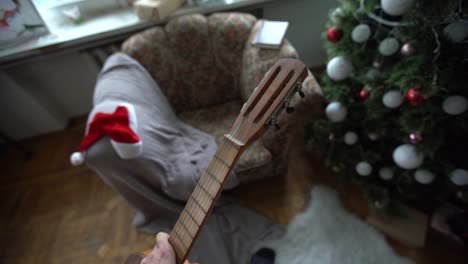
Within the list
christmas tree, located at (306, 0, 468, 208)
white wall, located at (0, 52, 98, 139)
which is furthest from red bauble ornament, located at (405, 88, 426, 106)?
white wall, located at (0, 52, 98, 139)

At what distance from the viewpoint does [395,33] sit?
2.42 ft

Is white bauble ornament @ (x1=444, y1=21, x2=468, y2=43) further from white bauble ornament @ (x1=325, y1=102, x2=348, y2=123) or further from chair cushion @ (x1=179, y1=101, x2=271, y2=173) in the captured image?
chair cushion @ (x1=179, y1=101, x2=271, y2=173)

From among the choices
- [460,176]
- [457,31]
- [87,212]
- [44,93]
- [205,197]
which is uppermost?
[457,31]

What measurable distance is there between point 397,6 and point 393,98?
0.90ft

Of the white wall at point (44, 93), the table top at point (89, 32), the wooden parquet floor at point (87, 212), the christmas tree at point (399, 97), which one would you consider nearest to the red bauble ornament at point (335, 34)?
the christmas tree at point (399, 97)

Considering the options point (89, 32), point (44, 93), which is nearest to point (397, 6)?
point (89, 32)

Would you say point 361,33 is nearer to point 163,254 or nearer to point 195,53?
point 195,53

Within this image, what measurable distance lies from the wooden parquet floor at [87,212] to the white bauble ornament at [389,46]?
76cm

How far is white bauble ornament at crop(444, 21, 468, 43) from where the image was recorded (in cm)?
64

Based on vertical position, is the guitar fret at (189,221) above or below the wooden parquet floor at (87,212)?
above

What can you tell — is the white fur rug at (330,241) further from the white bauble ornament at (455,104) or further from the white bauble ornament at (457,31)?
the white bauble ornament at (457,31)

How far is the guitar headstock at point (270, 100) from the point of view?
53 cm

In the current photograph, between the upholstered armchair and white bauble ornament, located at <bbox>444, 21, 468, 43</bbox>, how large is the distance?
0.51m

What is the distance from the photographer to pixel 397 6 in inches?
26.5
